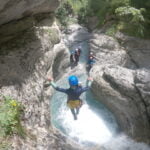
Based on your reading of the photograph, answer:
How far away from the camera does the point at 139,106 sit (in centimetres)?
859

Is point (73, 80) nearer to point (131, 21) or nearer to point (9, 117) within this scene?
A: point (9, 117)

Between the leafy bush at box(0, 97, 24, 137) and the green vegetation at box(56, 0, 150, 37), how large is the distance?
11244 mm

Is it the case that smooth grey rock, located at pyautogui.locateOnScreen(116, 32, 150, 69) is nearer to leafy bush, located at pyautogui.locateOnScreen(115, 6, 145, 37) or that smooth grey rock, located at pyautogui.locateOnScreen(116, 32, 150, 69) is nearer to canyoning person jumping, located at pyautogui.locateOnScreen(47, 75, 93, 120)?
leafy bush, located at pyautogui.locateOnScreen(115, 6, 145, 37)

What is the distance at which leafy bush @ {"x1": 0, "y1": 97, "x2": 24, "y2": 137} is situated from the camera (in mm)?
4973

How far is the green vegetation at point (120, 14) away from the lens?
49.0 feet

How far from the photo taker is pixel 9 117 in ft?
16.7

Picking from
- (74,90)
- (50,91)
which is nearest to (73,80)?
(74,90)

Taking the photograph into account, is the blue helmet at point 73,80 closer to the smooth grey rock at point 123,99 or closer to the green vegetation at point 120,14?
the smooth grey rock at point 123,99

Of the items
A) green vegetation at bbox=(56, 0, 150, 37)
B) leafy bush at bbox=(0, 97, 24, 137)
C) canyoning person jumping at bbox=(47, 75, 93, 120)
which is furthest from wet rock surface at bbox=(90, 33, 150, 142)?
green vegetation at bbox=(56, 0, 150, 37)

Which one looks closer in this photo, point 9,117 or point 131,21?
point 9,117

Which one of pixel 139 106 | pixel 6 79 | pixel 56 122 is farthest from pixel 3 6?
pixel 139 106

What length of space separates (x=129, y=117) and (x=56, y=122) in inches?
127

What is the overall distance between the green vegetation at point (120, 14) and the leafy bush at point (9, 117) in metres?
11.2

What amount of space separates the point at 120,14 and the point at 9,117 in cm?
1208
